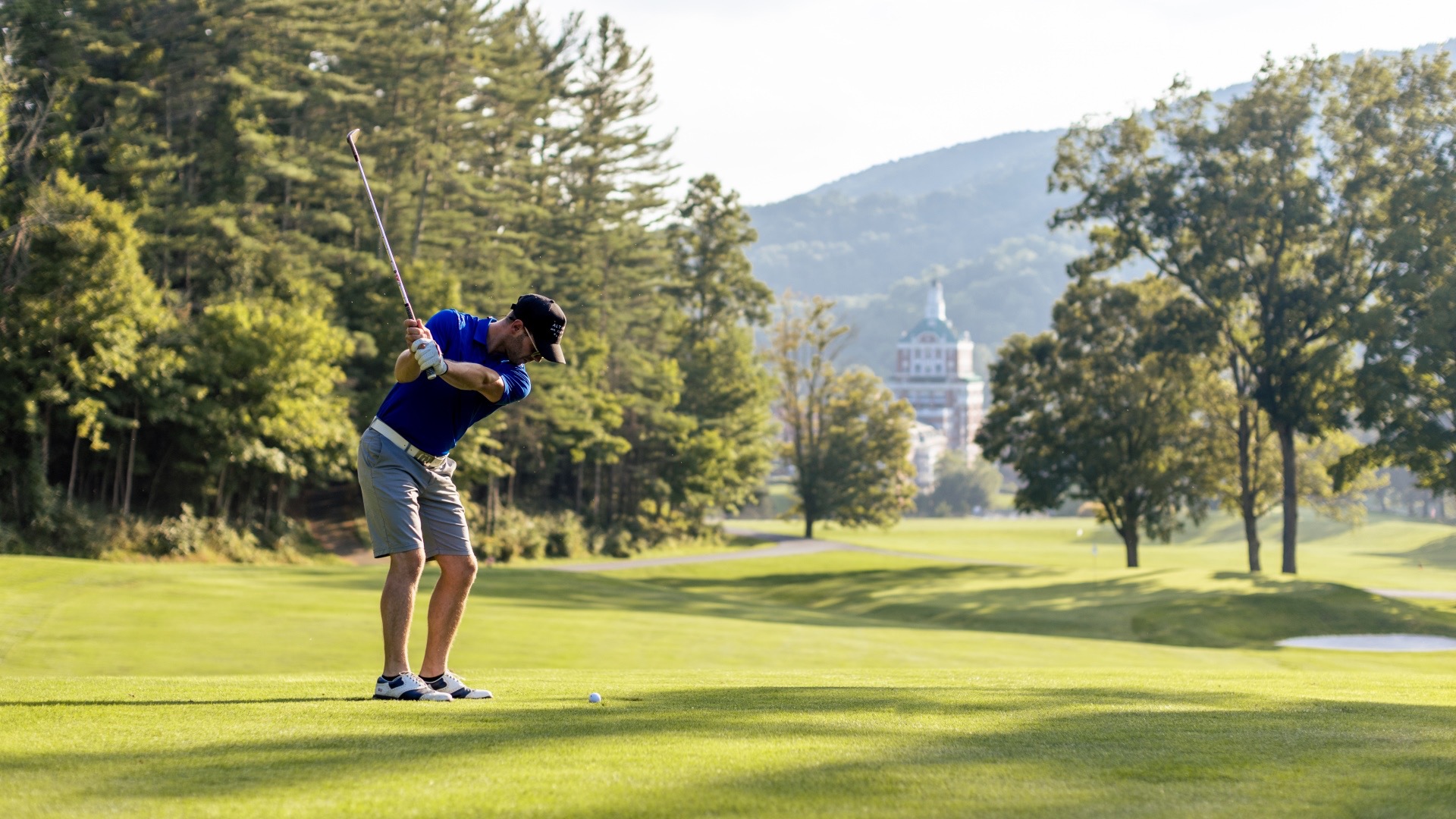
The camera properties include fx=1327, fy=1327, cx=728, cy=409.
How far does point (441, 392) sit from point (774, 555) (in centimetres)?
5520

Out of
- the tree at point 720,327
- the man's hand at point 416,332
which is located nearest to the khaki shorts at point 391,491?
the man's hand at point 416,332

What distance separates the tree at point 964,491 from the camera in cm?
15325

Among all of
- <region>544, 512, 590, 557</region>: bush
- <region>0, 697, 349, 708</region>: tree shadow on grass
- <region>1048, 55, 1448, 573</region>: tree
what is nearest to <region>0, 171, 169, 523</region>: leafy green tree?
<region>544, 512, 590, 557</region>: bush

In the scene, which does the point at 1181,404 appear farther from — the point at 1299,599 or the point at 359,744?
the point at 359,744

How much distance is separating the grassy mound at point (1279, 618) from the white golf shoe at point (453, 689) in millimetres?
23490

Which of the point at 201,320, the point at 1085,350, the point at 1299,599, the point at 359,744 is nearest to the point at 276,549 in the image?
the point at 201,320

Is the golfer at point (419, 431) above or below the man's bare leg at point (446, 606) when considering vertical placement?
above

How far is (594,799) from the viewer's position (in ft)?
14.6

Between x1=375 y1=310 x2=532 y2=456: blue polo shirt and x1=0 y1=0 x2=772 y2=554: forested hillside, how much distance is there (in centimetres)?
2723

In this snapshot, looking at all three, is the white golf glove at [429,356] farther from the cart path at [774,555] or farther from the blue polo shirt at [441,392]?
the cart path at [774,555]

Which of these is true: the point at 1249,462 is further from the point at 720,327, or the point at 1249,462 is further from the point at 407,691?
the point at 407,691

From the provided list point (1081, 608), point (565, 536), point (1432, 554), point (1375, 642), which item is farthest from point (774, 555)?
point (1432, 554)

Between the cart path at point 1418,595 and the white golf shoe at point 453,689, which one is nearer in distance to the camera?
the white golf shoe at point 453,689

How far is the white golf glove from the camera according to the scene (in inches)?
263
